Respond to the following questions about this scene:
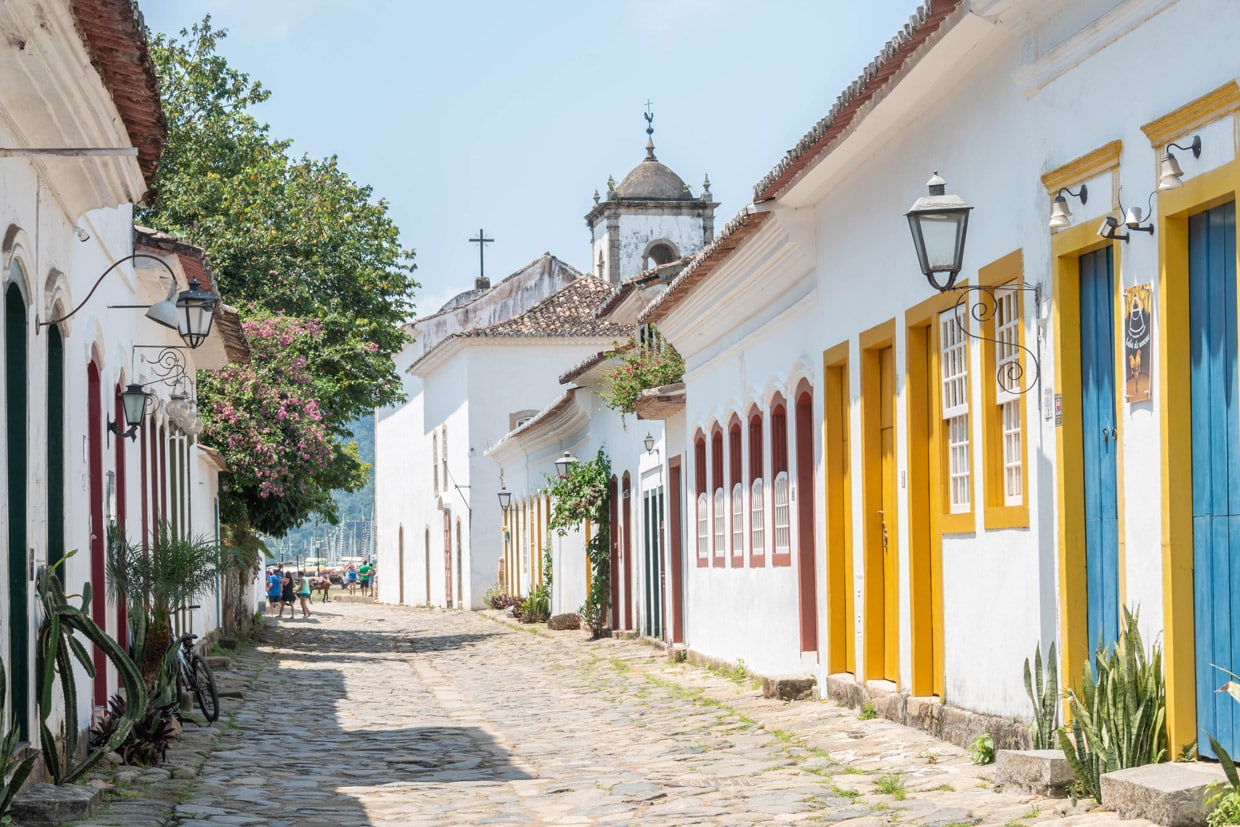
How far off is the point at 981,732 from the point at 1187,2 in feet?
14.4

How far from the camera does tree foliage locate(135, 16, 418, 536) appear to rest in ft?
93.6

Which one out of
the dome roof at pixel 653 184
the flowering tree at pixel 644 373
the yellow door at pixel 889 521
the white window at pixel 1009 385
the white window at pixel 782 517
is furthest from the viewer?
the dome roof at pixel 653 184

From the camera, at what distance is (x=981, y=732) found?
32.9 feet

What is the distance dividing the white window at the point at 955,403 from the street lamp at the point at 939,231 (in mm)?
1203

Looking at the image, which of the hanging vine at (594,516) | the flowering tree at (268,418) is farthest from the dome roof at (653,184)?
the flowering tree at (268,418)

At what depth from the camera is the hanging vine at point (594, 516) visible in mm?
27234

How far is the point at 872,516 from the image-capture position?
1299cm

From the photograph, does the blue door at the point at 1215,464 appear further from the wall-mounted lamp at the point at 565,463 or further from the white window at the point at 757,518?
the wall-mounted lamp at the point at 565,463

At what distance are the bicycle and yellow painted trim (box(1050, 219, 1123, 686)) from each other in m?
7.02

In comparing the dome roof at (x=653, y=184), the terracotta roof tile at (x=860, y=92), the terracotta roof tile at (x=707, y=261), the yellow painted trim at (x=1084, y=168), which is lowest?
the yellow painted trim at (x=1084, y=168)

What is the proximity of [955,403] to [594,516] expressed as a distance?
55.3ft

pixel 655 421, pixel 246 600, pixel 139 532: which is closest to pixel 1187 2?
pixel 139 532

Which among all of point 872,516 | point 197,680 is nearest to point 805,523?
point 872,516

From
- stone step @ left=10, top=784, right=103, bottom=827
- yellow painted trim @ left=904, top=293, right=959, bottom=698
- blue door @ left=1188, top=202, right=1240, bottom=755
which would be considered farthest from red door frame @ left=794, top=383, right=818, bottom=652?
blue door @ left=1188, top=202, right=1240, bottom=755
